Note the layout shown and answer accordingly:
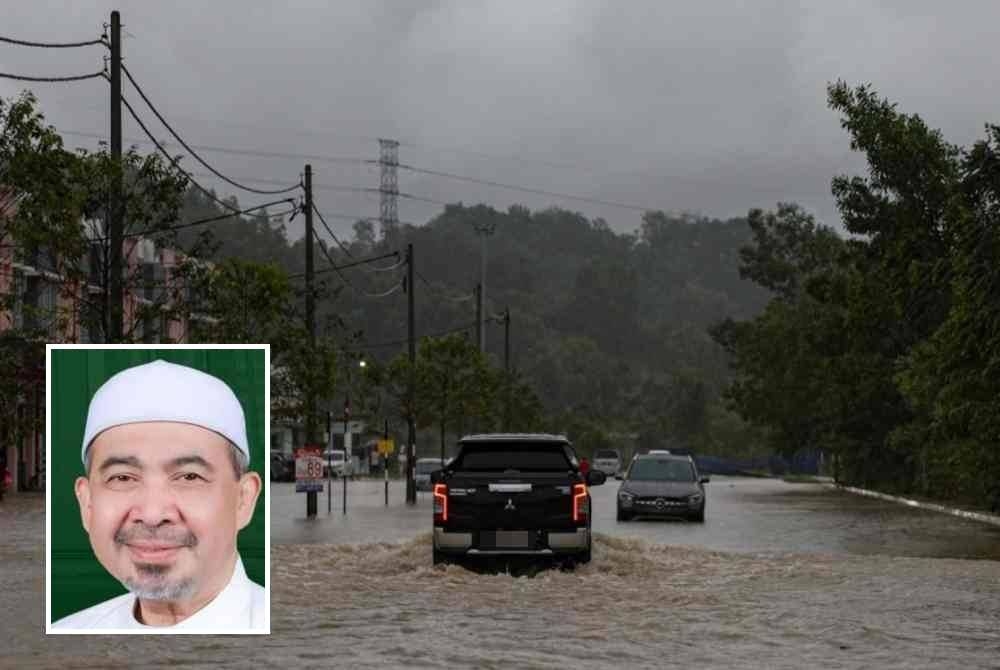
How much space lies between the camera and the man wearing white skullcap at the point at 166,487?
Result: 538cm

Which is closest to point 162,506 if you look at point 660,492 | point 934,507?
point 660,492

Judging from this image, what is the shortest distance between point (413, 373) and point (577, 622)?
38683 millimetres

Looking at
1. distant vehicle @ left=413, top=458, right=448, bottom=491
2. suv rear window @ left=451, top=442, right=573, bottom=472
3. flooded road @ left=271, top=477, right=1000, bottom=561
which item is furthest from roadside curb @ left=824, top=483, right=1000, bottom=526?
suv rear window @ left=451, top=442, right=573, bottom=472

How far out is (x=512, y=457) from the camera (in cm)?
2323

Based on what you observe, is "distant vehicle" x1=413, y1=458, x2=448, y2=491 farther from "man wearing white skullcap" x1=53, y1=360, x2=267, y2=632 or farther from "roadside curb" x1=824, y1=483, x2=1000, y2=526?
"man wearing white skullcap" x1=53, y1=360, x2=267, y2=632

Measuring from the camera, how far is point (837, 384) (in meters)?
64.6

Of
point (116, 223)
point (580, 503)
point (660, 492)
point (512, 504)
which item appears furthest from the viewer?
point (660, 492)

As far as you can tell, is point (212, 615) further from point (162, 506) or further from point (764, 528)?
point (764, 528)

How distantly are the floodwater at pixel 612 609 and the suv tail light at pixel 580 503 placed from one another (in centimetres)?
74

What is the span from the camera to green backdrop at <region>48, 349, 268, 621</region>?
18.3 feet

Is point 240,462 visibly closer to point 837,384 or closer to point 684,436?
point 837,384

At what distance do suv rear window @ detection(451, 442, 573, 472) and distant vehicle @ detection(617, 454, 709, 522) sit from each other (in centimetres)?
1549

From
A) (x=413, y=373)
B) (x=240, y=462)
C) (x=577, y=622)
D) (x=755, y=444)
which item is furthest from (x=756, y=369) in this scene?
(x=240, y=462)

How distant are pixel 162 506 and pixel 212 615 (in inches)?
18.8
